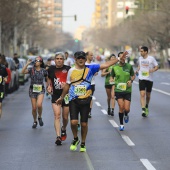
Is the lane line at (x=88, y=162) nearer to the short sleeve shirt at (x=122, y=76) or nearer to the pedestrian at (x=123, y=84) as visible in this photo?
the pedestrian at (x=123, y=84)

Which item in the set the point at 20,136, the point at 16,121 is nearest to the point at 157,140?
the point at 20,136

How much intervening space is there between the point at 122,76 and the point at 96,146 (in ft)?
11.4

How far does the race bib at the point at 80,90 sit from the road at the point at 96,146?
0.97 meters

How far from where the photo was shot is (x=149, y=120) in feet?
61.0

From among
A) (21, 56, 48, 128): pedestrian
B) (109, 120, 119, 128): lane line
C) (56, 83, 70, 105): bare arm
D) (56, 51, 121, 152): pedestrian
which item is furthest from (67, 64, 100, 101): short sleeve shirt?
(109, 120, 119, 128): lane line

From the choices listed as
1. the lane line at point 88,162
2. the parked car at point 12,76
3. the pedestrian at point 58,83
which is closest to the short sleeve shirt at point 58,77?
the pedestrian at point 58,83

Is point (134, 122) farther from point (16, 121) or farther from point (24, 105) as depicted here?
point (24, 105)

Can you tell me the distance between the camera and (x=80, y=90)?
479 inches

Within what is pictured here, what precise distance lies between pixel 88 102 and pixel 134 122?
577 centimetres

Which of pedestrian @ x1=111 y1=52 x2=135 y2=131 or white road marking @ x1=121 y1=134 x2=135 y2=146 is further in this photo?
pedestrian @ x1=111 y1=52 x2=135 y2=131

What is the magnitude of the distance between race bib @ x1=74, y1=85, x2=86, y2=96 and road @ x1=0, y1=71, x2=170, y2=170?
0.97 meters

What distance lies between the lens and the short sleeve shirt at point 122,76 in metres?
16.4

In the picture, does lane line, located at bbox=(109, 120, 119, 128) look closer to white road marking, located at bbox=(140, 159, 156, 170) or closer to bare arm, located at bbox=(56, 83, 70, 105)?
bare arm, located at bbox=(56, 83, 70, 105)

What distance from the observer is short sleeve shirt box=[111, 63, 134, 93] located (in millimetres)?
16372
